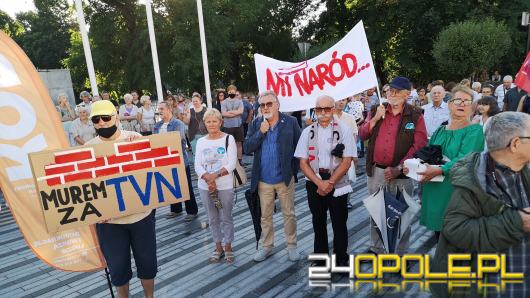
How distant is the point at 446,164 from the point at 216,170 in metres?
2.44

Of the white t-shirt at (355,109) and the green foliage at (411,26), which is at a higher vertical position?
the green foliage at (411,26)

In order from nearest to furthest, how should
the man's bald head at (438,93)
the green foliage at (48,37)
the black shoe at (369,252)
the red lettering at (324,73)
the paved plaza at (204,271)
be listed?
the paved plaza at (204,271)
the black shoe at (369,252)
the red lettering at (324,73)
the man's bald head at (438,93)
the green foliage at (48,37)

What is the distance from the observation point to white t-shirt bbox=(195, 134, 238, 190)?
14.3 feet

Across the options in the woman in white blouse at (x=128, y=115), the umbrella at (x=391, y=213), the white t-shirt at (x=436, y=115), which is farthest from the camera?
the woman in white blouse at (x=128, y=115)

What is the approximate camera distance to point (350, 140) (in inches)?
155

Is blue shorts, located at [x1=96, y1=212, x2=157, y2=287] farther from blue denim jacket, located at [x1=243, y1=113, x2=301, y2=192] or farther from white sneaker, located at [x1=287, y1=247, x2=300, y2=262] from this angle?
white sneaker, located at [x1=287, y1=247, x2=300, y2=262]

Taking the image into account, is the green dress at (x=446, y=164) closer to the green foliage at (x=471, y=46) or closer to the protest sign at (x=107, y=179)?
the protest sign at (x=107, y=179)

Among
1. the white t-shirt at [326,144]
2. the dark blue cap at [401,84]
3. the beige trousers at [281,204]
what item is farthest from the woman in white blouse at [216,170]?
the dark blue cap at [401,84]

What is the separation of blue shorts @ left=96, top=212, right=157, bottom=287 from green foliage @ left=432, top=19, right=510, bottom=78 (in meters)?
18.8

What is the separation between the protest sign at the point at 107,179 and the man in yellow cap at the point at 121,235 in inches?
5.2

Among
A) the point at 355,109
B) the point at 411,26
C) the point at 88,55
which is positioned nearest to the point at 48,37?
the point at 411,26

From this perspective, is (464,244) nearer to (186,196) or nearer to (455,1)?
(186,196)

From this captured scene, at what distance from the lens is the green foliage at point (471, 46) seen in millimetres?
17625

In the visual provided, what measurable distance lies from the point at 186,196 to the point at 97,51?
966 inches
